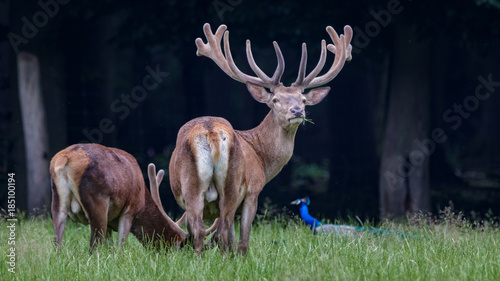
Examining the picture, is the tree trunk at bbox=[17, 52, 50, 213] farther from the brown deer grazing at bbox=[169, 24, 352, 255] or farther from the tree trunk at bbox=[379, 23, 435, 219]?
the tree trunk at bbox=[379, 23, 435, 219]

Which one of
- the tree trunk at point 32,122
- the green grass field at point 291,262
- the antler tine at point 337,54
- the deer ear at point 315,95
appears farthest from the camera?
the tree trunk at point 32,122

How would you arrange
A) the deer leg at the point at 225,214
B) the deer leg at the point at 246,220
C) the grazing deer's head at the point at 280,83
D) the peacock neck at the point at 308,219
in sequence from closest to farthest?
the deer leg at the point at 225,214 → the deer leg at the point at 246,220 → the grazing deer's head at the point at 280,83 → the peacock neck at the point at 308,219

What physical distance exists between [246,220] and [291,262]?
1.81ft

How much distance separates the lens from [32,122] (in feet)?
29.5

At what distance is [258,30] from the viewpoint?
9281 mm

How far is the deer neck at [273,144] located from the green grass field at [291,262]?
2.15 feet

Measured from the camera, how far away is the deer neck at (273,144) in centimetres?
581

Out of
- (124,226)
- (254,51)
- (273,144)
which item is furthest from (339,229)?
(254,51)

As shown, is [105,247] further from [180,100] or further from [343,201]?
[180,100]

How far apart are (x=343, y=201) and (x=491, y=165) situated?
2.87 meters

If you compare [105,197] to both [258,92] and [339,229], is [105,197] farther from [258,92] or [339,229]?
[339,229]

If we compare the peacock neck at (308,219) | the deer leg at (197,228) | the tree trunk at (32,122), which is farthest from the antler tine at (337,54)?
the tree trunk at (32,122)

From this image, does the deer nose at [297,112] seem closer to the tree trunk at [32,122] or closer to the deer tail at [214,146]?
the deer tail at [214,146]

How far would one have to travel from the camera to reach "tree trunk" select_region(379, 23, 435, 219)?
9164 millimetres
